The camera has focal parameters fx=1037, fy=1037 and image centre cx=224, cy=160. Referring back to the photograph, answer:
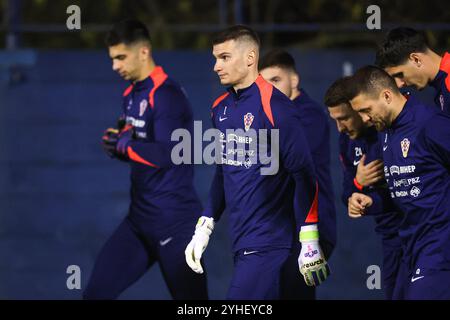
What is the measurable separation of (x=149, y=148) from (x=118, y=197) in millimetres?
2662

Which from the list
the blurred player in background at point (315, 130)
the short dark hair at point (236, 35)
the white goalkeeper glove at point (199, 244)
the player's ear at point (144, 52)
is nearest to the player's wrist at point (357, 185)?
the blurred player in background at point (315, 130)

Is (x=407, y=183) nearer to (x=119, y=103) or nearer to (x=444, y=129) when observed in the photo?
(x=444, y=129)

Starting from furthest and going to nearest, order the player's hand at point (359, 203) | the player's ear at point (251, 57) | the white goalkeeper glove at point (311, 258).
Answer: the player's hand at point (359, 203) < the player's ear at point (251, 57) < the white goalkeeper glove at point (311, 258)

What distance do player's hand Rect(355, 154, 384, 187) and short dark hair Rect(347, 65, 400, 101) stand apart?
24.7 inches

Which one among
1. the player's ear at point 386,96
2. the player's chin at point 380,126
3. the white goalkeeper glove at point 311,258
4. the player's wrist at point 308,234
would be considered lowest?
the white goalkeeper glove at point 311,258

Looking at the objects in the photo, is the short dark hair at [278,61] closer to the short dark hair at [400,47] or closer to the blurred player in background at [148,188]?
the blurred player in background at [148,188]

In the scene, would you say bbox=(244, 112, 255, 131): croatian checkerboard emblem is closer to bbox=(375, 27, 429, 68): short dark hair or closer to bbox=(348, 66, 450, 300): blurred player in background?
bbox=(348, 66, 450, 300): blurred player in background

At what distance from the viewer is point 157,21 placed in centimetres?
970

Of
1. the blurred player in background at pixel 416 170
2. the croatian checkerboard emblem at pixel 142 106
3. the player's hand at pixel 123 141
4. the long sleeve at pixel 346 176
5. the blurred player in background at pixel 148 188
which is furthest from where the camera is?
the croatian checkerboard emblem at pixel 142 106

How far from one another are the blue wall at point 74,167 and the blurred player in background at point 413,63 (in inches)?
→ 137

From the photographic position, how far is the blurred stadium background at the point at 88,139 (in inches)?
359

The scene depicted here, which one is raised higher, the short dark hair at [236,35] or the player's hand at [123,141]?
the short dark hair at [236,35]

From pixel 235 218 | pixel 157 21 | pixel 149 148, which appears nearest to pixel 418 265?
pixel 235 218

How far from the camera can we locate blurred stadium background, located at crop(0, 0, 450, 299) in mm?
9117
